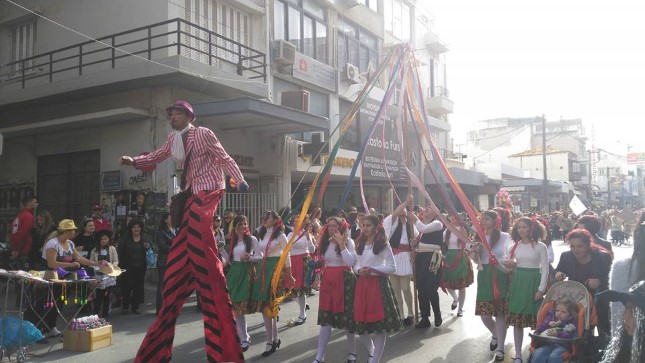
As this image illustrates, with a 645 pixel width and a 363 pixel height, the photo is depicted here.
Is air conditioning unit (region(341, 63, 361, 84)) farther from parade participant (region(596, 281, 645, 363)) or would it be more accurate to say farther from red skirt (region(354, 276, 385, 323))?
parade participant (region(596, 281, 645, 363))

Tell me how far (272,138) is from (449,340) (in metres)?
10.5

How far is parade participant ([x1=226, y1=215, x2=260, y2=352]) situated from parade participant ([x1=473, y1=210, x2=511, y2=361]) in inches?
115

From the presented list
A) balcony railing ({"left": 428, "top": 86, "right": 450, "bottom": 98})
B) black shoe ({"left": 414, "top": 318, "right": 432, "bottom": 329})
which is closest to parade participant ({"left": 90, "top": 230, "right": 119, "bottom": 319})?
black shoe ({"left": 414, "top": 318, "right": 432, "bottom": 329})

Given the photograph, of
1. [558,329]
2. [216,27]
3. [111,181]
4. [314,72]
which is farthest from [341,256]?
[314,72]

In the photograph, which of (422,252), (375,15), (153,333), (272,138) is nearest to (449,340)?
(422,252)

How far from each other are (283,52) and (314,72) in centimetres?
218

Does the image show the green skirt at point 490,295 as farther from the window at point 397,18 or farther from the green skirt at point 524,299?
the window at point 397,18

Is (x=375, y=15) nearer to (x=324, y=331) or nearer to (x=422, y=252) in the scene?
(x=422, y=252)

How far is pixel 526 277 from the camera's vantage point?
250 inches

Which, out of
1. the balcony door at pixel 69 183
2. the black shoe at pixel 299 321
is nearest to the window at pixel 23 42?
the balcony door at pixel 69 183

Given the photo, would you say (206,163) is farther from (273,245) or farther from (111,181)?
(111,181)

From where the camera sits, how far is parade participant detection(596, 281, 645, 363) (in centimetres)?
394

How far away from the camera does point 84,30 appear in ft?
50.8

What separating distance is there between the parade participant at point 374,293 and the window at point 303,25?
12.8 m
